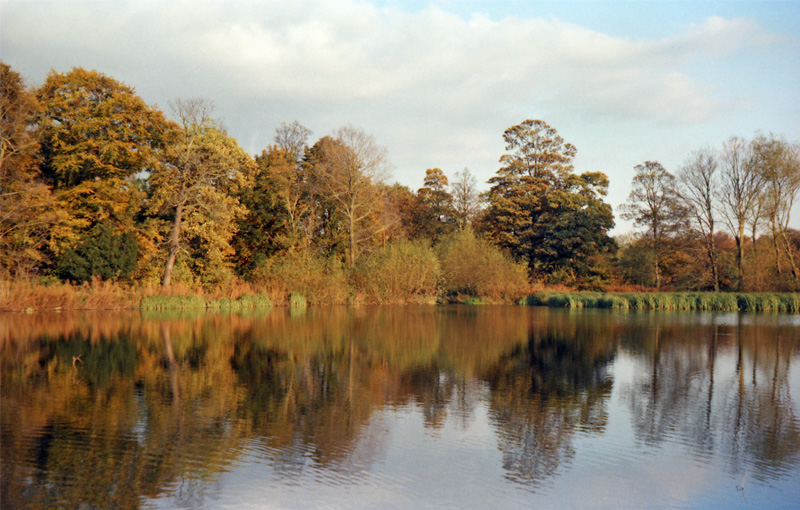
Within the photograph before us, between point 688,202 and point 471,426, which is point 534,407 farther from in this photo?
point 688,202

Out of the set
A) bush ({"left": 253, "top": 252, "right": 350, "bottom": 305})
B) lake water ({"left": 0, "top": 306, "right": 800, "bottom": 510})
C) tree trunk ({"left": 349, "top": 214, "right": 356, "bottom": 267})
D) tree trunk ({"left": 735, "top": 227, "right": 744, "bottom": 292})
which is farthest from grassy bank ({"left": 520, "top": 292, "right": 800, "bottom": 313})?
lake water ({"left": 0, "top": 306, "right": 800, "bottom": 510})

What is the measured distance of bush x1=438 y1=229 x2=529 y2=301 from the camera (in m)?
41.3

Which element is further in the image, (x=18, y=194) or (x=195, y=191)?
(x=195, y=191)

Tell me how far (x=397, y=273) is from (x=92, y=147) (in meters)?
18.8

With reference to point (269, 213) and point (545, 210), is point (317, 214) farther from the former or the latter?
point (545, 210)

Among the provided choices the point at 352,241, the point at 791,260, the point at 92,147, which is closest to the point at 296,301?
the point at 352,241

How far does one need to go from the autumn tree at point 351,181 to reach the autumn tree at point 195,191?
22.4 ft

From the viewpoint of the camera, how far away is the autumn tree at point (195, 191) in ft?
114

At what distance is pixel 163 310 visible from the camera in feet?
100

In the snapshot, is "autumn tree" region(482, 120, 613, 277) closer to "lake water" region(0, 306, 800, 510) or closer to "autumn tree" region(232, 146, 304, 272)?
"autumn tree" region(232, 146, 304, 272)

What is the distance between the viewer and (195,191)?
35594mm

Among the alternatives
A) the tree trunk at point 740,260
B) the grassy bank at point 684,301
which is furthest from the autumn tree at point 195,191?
the tree trunk at point 740,260

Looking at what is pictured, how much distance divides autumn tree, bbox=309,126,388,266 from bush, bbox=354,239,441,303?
2.10m

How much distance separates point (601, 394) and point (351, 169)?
32.8 metres
